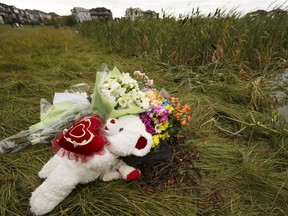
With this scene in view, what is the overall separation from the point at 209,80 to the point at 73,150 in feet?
7.22

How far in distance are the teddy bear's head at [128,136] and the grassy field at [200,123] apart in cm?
27

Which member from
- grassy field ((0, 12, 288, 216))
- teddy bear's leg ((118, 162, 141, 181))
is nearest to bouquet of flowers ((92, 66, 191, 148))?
teddy bear's leg ((118, 162, 141, 181))

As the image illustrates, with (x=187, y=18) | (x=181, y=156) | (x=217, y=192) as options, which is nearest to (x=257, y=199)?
(x=217, y=192)

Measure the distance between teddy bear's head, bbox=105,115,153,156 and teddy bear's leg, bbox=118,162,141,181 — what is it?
13 centimetres

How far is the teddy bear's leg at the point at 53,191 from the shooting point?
1117 millimetres

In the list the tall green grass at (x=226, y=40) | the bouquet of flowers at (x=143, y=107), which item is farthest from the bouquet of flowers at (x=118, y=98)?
the tall green grass at (x=226, y=40)

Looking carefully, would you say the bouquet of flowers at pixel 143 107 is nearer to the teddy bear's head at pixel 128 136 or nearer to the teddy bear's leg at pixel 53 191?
the teddy bear's head at pixel 128 136

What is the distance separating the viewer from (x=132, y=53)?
4566mm

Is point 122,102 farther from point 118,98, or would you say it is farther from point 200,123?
point 200,123

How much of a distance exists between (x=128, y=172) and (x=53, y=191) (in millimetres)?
374

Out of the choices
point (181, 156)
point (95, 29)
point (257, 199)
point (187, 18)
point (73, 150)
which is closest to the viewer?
point (73, 150)

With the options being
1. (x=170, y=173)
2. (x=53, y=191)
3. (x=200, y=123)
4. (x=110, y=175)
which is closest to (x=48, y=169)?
(x=53, y=191)

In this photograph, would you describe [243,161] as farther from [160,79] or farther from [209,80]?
[160,79]

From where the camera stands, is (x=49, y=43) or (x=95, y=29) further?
(x=95, y=29)
